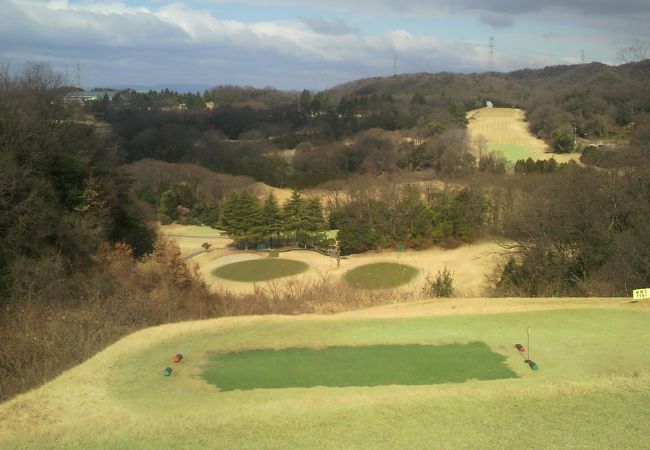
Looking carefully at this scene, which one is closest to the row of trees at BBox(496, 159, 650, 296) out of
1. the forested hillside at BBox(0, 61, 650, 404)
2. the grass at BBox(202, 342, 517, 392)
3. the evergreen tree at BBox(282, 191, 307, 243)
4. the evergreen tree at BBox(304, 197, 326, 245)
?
the forested hillside at BBox(0, 61, 650, 404)

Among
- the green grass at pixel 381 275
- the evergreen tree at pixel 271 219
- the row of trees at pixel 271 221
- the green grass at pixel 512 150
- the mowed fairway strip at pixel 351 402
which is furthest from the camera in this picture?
the green grass at pixel 512 150

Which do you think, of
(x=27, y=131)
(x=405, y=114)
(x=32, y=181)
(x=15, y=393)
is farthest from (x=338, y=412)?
(x=405, y=114)

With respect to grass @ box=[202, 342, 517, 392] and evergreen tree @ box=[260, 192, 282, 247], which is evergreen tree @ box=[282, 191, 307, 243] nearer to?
evergreen tree @ box=[260, 192, 282, 247]

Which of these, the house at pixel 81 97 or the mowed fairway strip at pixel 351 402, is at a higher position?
the house at pixel 81 97

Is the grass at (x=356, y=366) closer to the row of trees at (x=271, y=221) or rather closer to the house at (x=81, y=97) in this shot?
the row of trees at (x=271, y=221)

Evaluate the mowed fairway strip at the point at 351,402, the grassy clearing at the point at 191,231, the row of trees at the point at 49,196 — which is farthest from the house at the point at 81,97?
the mowed fairway strip at the point at 351,402

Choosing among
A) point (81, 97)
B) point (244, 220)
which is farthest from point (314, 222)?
point (81, 97)

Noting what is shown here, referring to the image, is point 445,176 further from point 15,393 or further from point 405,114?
point 15,393
